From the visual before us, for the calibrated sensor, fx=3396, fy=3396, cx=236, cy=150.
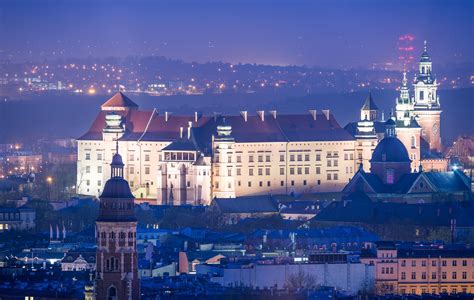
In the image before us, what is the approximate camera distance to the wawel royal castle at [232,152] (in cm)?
15238

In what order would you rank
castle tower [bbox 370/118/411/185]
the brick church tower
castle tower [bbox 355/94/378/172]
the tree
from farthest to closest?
castle tower [bbox 355/94/378/172]
castle tower [bbox 370/118/411/185]
the tree
the brick church tower

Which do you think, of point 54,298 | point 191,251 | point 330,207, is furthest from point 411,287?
point 330,207

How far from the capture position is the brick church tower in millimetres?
82812

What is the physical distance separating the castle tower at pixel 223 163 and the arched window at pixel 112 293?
68.1m

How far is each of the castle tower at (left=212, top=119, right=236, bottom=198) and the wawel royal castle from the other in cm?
4

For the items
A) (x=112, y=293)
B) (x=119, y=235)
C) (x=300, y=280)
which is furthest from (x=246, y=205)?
(x=112, y=293)

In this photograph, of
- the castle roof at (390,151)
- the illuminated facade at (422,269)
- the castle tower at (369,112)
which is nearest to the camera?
the illuminated facade at (422,269)

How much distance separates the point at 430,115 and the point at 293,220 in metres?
36.1

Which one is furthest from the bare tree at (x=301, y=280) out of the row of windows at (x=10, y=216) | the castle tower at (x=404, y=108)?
the castle tower at (x=404, y=108)

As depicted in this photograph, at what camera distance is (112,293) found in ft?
272

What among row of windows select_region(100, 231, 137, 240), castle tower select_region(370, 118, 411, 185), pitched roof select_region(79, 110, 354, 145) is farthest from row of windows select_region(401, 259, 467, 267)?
pitched roof select_region(79, 110, 354, 145)

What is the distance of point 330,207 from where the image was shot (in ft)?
438

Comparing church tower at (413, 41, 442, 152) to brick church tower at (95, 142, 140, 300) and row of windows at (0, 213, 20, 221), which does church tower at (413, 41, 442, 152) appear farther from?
brick church tower at (95, 142, 140, 300)

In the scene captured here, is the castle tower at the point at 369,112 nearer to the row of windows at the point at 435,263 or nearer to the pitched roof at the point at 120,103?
the pitched roof at the point at 120,103
